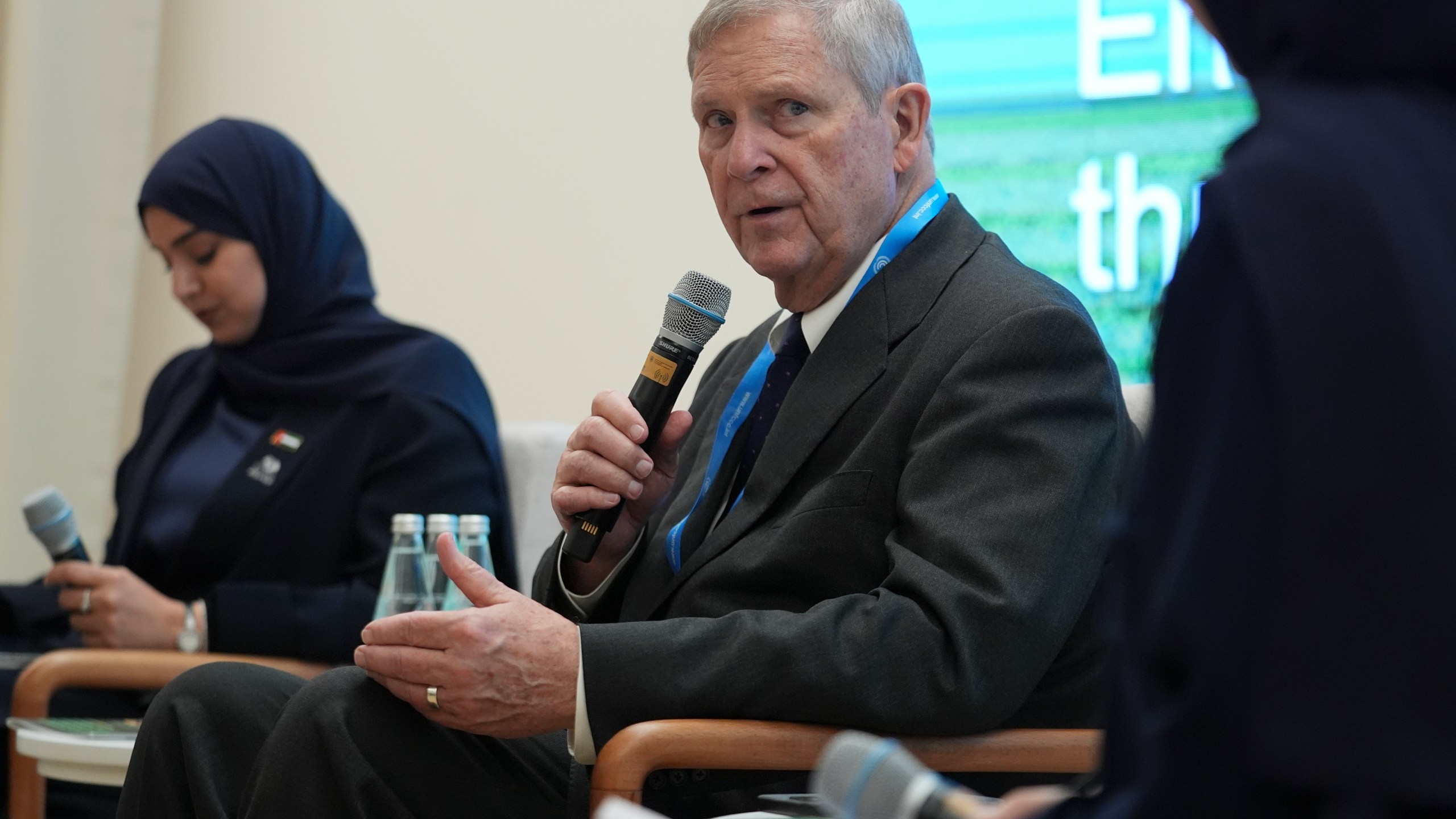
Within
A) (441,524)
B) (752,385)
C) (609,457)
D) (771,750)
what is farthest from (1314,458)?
(441,524)

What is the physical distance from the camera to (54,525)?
2504mm

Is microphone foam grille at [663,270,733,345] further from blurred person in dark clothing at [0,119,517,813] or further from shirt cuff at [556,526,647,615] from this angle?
blurred person in dark clothing at [0,119,517,813]

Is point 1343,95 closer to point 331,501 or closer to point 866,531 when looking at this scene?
point 866,531

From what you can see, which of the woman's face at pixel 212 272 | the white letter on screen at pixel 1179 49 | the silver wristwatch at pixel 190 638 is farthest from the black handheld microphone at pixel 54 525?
the white letter on screen at pixel 1179 49

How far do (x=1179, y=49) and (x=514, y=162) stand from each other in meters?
1.56

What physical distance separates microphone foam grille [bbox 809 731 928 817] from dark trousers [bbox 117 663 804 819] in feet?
2.57

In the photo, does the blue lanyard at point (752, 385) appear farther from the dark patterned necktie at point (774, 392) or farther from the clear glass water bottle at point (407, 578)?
the clear glass water bottle at point (407, 578)

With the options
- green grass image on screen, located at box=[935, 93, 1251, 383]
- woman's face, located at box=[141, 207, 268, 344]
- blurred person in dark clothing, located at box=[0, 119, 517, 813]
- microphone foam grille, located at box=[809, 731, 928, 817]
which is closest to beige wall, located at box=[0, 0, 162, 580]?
blurred person in dark clothing, located at box=[0, 119, 517, 813]

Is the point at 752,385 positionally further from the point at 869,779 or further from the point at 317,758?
the point at 869,779

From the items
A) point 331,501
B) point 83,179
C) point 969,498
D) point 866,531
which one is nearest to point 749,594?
point 866,531

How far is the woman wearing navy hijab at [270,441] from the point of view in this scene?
98.0 inches

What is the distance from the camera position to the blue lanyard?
1809 mm

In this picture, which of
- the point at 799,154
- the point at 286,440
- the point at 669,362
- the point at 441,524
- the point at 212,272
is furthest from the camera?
the point at 212,272

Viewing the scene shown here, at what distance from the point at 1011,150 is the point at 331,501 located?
1.49m
